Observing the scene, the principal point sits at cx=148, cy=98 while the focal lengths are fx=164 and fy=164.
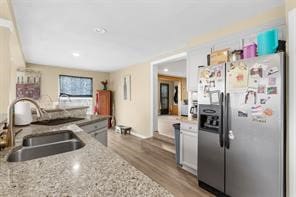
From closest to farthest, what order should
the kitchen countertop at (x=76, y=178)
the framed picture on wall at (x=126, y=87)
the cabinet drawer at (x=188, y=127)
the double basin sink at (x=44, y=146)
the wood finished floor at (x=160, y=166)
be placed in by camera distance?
the kitchen countertop at (x=76, y=178) < the double basin sink at (x=44, y=146) < the wood finished floor at (x=160, y=166) < the cabinet drawer at (x=188, y=127) < the framed picture on wall at (x=126, y=87)

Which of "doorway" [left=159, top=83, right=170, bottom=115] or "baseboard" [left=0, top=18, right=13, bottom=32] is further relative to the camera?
"doorway" [left=159, top=83, right=170, bottom=115]

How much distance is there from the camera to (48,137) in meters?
1.67

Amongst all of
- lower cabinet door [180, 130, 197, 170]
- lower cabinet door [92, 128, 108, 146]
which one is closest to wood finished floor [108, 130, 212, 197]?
lower cabinet door [180, 130, 197, 170]

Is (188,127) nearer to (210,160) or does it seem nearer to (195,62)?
(210,160)

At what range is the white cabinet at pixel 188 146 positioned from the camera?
2635 millimetres

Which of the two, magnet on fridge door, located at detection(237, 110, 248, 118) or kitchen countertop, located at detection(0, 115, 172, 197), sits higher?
magnet on fridge door, located at detection(237, 110, 248, 118)

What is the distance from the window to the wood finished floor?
269 centimetres

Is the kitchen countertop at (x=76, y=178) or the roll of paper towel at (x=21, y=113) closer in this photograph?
the kitchen countertop at (x=76, y=178)

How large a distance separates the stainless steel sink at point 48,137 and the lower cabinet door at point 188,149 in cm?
182

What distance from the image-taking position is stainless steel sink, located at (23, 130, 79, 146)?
154 centimetres

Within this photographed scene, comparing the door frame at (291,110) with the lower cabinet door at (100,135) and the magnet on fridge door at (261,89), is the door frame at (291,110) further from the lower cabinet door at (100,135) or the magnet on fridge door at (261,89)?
the lower cabinet door at (100,135)

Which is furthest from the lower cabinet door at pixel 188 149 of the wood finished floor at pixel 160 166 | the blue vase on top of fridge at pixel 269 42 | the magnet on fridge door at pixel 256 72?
the blue vase on top of fridge at pixel 269 42

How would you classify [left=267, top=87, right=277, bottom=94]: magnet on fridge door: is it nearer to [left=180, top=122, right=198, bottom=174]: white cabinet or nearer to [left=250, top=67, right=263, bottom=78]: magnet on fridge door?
[left=250, top=67, right=263, bottom=78]: magnet on fridge door

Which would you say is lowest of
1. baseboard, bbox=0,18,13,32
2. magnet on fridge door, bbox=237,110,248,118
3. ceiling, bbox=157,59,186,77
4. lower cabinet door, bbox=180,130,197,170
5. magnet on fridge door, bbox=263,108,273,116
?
lower cabinet door, bbox=180,130,197,170
